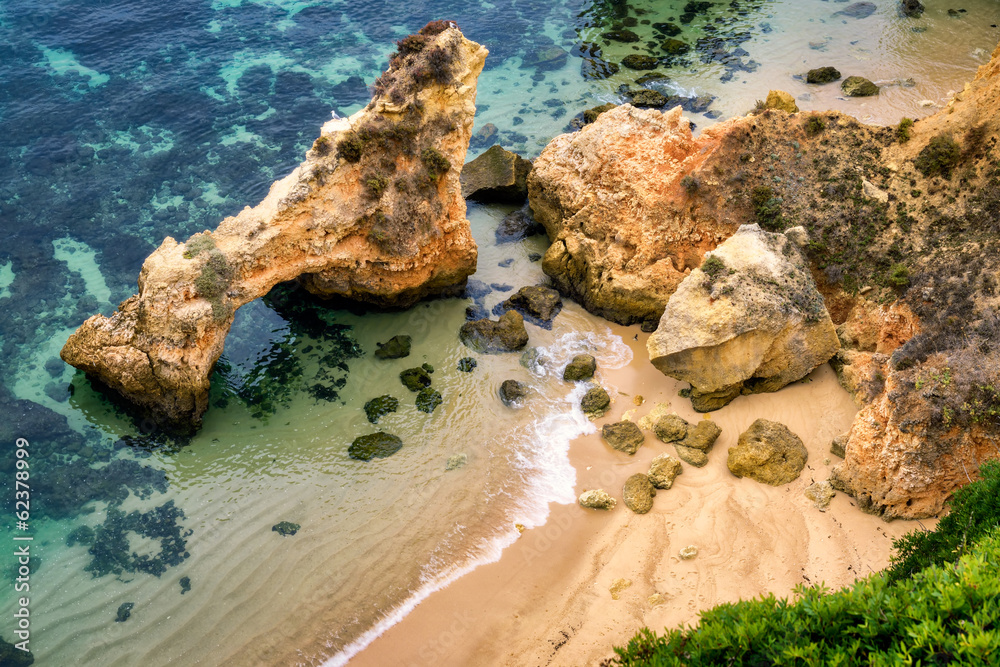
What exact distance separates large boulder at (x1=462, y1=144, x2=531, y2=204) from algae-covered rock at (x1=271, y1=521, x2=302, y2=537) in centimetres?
1516

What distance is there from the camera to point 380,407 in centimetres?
2011

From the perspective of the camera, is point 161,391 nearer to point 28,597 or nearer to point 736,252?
point 28,597

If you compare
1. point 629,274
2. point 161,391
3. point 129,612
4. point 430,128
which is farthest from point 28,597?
point 629,274

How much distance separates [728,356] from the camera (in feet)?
59.9

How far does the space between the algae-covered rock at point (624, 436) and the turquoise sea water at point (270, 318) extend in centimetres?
88

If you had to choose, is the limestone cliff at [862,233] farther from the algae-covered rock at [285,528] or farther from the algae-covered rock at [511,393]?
the algae-covered rock at [285,528]

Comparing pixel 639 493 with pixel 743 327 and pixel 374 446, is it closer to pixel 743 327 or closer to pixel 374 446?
pixel 743 327

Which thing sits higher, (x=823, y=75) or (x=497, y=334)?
(x=823, y=75)

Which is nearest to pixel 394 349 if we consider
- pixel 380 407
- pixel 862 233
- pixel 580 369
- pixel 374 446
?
pixel 380 407

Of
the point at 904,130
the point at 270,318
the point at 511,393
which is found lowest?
the point at 511,393

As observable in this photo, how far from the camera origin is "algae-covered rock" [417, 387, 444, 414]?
794 inches

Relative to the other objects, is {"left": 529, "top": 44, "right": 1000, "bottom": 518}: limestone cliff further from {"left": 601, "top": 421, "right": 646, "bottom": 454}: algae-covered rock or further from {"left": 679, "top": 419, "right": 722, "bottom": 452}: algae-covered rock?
{"left": 601, "top": 421, "right": 646, "bottom": 454}: algae-covered rock

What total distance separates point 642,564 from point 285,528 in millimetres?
9250

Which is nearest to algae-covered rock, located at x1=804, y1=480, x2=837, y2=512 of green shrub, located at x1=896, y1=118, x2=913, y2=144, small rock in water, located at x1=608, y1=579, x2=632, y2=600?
small rock in water, located at x1=608, y1=579, x2=632, y2=600
